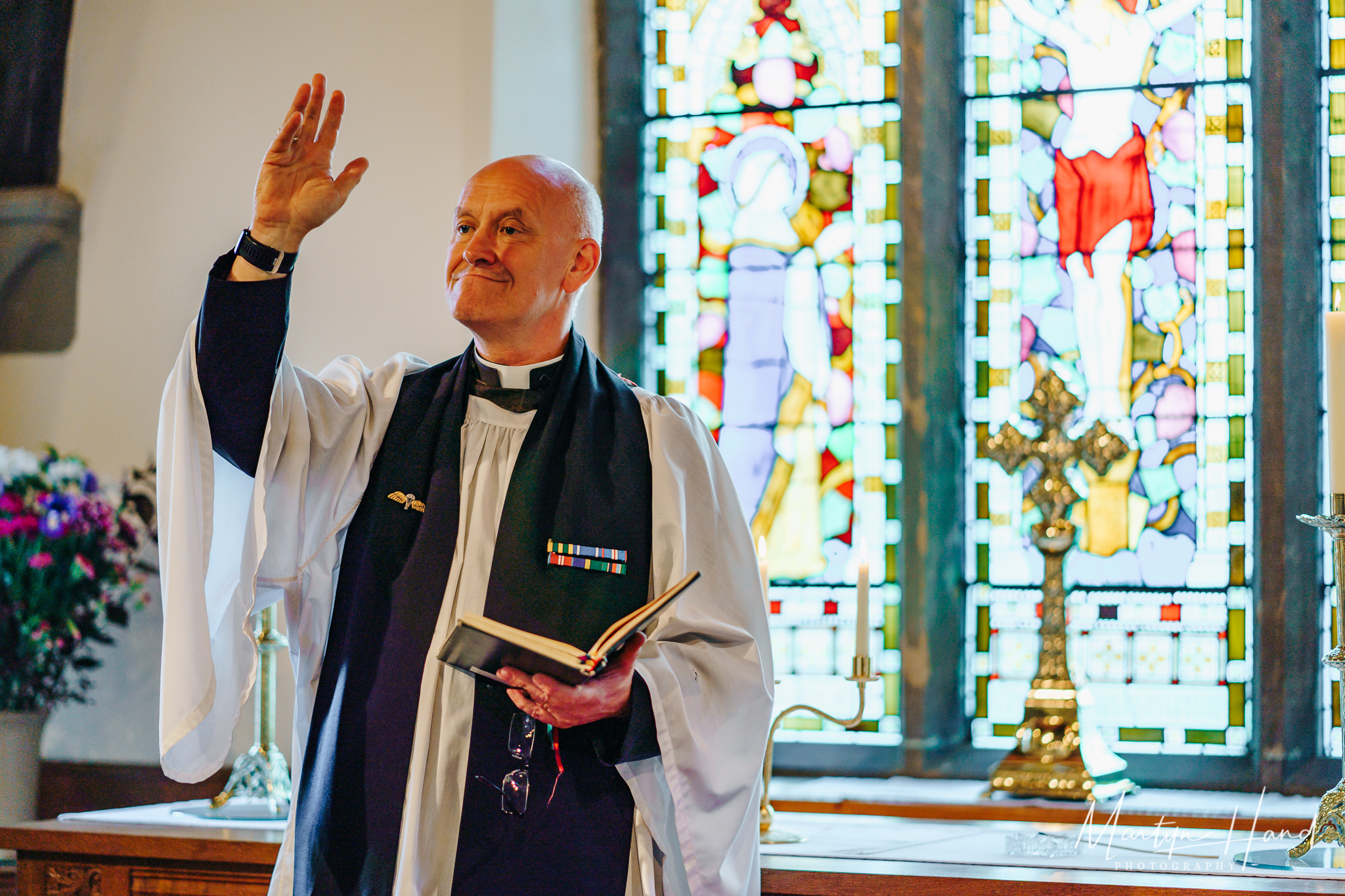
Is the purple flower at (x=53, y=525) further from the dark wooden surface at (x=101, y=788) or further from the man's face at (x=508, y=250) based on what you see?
the man's face at (x=508, y=250)

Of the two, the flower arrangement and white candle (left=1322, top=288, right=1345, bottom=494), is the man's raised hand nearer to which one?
white candle (left=1322, top=288, right=1345, bottom=494)

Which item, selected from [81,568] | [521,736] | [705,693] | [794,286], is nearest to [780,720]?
[705,693]

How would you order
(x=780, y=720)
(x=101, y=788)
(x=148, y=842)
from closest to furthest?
(x=148, y=842) → (x=780, y=720) → (x=101, y=788)

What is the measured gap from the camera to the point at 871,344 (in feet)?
12.0

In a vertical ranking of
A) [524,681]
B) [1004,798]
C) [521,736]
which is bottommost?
[1004,798]

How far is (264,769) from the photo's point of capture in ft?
9.16

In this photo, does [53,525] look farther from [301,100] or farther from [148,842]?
[301,100]

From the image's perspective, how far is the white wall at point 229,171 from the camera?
3402mm

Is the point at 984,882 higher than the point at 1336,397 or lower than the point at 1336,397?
lower

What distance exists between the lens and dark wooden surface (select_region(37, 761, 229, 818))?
3.46 m

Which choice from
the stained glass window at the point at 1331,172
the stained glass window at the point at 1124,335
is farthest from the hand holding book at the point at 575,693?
the stained glass window at the point at 1331,172

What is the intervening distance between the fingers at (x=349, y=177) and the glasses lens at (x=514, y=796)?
0.91 m

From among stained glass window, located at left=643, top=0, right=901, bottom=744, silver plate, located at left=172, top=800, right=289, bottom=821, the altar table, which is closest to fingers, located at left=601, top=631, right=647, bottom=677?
the altar table

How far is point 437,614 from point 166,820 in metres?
→ 0.93
